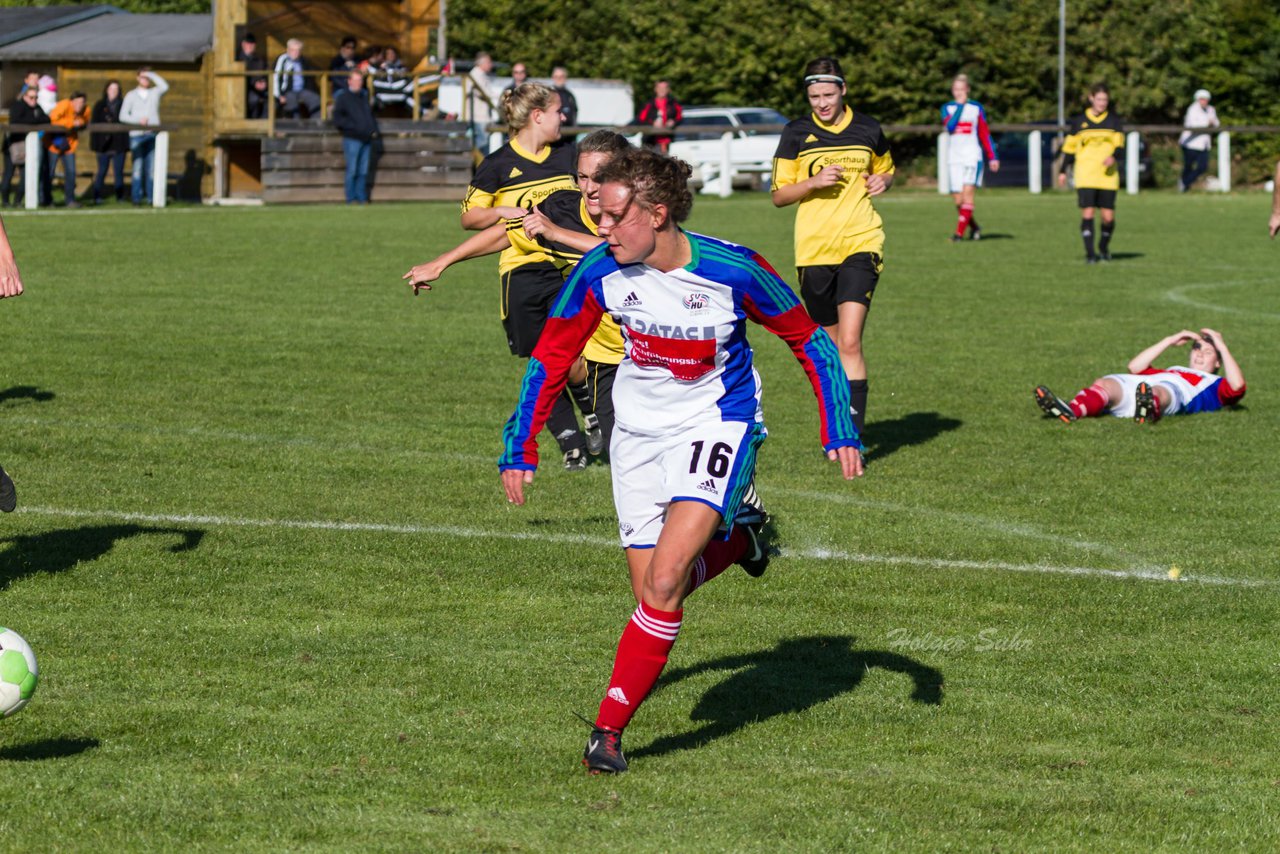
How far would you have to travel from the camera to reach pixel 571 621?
7297 mm

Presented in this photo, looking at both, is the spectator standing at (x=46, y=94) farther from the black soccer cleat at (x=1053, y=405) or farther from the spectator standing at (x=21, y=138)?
the black soccer cleat at (x=1053, y=405)

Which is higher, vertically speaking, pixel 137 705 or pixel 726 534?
pixel 726 534

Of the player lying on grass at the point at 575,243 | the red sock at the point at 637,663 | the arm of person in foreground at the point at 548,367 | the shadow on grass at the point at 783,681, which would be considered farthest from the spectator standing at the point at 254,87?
the red sock at the point at 637,663

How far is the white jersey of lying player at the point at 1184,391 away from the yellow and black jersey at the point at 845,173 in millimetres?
2585

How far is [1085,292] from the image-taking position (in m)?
20.1

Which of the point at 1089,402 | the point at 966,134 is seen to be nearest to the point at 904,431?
the point at 1089,402

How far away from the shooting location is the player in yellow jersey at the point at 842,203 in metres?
11.1

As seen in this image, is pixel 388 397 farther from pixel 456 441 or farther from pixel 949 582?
pixel 949 582

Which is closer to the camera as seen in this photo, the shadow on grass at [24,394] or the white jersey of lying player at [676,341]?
the white jersey of lying player at [676,341]

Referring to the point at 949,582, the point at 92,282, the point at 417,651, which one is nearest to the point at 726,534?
the point at 417,651

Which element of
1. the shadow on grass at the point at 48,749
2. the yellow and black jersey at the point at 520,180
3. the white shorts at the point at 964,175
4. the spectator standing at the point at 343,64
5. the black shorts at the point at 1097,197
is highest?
the spectator standing at the point at 343,64

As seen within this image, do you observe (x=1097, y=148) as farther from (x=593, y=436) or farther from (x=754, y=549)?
(x=754, y=549)

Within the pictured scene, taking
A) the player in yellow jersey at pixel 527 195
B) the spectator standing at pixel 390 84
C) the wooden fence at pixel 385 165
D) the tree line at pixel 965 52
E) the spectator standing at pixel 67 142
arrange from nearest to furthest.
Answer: the player in yellow jersey at pixel 527 195
the spectator standing at pixel 67 142
the wooden fence at pixel 385 165
the spectator standing at pixel 390 84
the tree line at pixel 965 52

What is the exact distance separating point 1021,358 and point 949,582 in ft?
25.4
